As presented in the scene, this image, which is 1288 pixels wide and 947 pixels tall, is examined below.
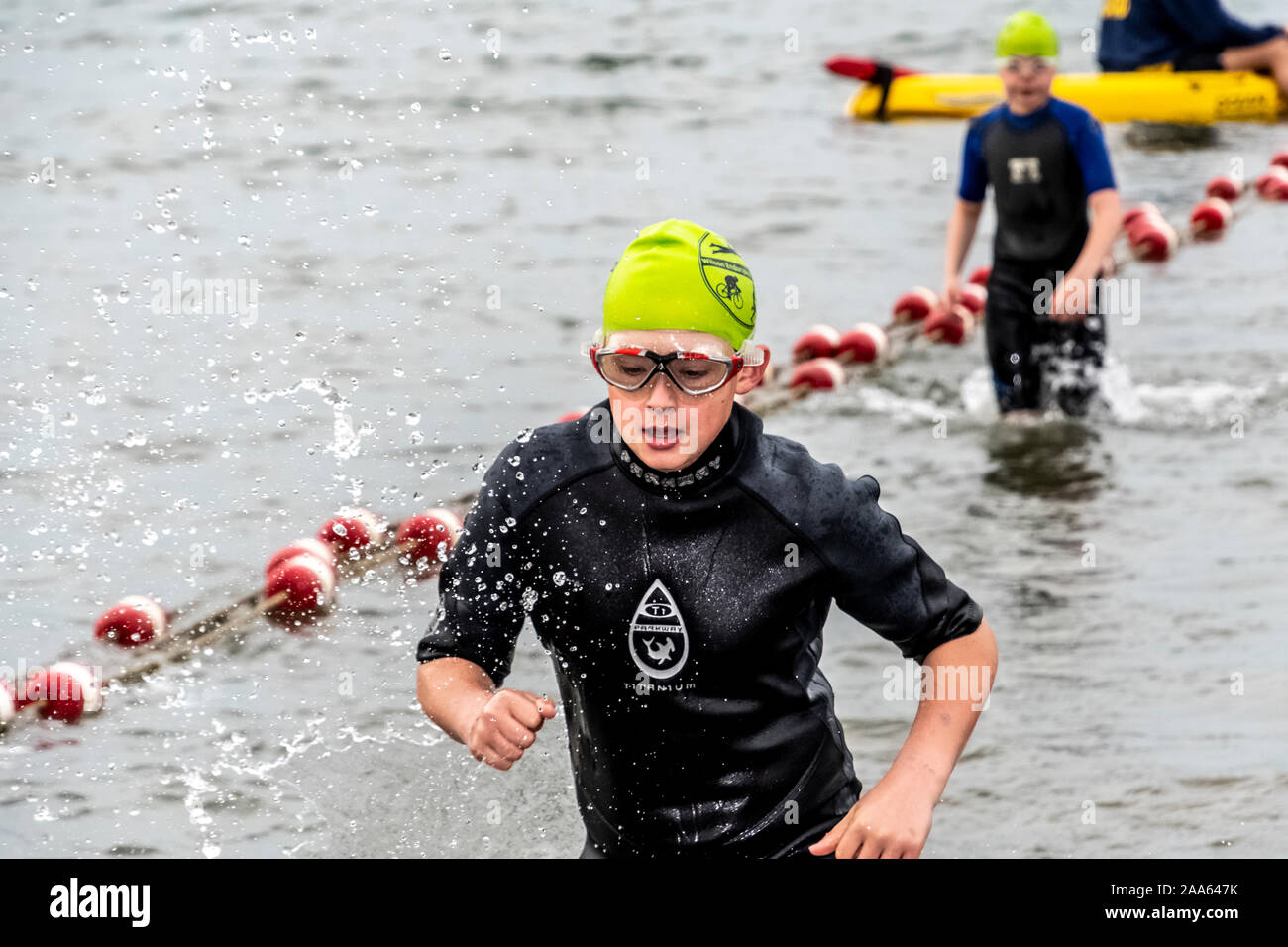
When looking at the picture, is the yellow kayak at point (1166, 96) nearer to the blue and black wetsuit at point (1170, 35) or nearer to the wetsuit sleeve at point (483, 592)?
the blue and black wetsuit at point (1170, 35)

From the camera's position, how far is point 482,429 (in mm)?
10695

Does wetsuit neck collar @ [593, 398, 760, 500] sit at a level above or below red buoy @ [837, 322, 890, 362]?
above

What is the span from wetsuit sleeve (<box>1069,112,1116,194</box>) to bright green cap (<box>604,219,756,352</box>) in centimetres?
657

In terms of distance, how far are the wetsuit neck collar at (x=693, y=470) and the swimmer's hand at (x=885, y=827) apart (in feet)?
2.31

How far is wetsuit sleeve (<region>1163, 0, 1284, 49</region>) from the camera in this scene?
1783cm

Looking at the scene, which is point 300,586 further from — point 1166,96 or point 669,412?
point 1166,96

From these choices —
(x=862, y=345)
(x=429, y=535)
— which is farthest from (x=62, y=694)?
(x=862, y=345)

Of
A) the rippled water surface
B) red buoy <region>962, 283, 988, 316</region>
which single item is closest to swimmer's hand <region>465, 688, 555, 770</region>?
the rippled water surface

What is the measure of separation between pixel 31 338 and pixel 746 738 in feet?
34.2

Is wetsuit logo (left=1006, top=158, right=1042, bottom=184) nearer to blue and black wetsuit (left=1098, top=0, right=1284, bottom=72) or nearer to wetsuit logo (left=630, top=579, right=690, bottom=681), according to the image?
wetsuit logo (left=630, top=579, right=690, bottom=681)

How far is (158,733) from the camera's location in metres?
6.75

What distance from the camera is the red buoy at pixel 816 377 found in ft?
37.7

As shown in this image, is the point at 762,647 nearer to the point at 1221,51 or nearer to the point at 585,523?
the point at 585,523

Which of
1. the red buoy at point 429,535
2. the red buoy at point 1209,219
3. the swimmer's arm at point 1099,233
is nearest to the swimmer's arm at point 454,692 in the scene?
the red buoy at point 429,535
